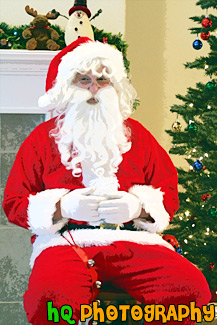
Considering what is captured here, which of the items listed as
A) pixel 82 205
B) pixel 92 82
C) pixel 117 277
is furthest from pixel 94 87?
pixel 117 277

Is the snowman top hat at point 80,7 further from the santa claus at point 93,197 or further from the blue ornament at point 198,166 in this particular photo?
the blue ornament at point 198,166

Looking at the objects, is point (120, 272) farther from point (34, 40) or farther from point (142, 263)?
point (34, 40)

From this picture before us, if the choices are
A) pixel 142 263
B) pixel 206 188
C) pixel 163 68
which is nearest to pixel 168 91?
pixel 163 68

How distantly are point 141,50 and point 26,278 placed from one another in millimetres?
1712

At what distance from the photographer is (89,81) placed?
9.45 ft

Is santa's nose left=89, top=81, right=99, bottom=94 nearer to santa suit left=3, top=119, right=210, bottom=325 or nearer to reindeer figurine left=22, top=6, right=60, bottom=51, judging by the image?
santa suit left=3, top=119, right=210, bottom=325

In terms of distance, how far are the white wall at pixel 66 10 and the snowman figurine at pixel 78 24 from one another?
322 mm

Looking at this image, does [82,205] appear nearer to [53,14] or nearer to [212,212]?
[212,212]

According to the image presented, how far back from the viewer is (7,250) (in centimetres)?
362

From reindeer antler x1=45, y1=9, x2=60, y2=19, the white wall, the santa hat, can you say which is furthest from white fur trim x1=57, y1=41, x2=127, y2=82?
the white wall

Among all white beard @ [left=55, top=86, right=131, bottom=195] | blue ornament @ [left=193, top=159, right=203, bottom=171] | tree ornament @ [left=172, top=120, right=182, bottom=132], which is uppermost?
white beard @ [left=55, top=86, right=131, bottom=195]

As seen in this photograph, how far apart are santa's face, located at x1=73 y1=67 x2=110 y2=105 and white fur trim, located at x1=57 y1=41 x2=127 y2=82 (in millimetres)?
49

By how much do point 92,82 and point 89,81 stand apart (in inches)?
0.7

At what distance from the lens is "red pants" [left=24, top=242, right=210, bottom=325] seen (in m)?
2.43
